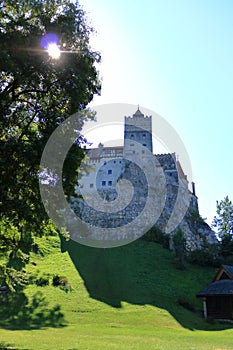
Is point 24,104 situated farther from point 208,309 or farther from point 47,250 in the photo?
point 47,250

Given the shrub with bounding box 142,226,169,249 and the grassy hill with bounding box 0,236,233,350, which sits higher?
the shrub with bounding box 142,226,169,249

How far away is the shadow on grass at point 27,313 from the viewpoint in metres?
25.1

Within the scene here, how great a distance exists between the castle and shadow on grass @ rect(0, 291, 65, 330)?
108 feet

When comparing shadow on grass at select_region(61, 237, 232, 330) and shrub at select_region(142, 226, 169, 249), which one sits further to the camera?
shrub at select_region(142, 226, 169, 249)

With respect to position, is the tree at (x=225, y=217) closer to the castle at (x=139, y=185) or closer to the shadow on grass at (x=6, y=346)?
the castle at (x=139, y=185)

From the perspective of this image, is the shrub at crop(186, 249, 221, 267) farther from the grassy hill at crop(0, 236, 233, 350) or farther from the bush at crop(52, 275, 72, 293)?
the bush at crop(52, 275, 72, 293)

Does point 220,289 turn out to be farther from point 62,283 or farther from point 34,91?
point 34,91

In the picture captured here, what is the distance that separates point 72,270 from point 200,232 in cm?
4341

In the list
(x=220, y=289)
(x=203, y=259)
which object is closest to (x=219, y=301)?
(x=220, y=289)

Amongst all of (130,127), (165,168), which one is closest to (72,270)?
(165,168)

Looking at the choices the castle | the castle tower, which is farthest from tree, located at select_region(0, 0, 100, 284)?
the castle tower

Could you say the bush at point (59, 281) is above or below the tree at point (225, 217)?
below

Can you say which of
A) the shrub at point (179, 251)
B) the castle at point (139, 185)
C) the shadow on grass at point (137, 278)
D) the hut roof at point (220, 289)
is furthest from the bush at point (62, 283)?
the castle at point (139, 185)

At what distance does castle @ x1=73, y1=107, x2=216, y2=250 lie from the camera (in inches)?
2921
